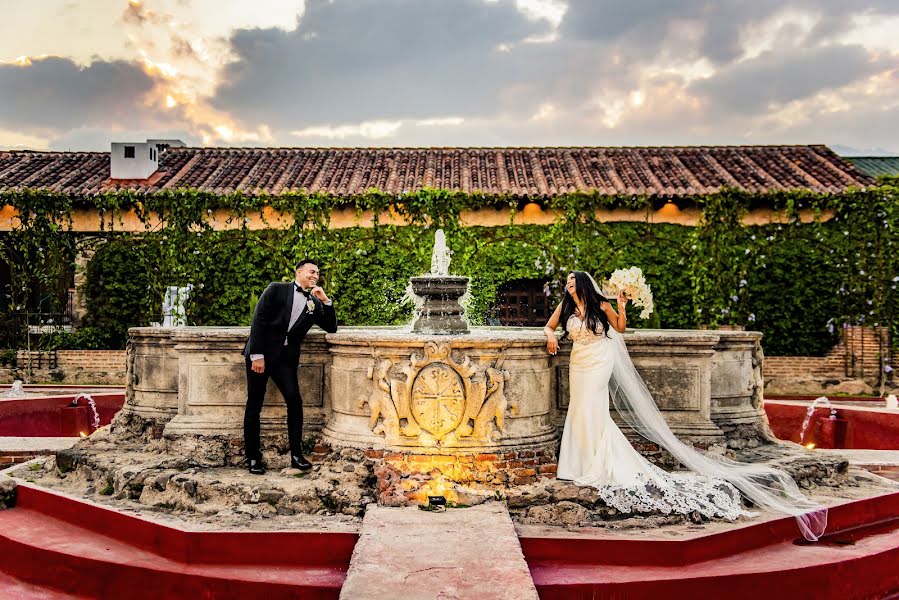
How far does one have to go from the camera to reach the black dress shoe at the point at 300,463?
6457mm

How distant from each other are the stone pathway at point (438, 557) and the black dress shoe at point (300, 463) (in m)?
1.05

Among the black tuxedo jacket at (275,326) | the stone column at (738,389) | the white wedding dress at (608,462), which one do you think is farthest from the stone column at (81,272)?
the stone column at (738,389)

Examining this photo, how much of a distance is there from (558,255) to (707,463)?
10.3 metres

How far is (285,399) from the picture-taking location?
6547mm

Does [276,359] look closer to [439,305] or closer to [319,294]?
[319,294]

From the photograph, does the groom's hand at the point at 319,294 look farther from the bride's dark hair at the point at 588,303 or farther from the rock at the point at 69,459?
the rock at the point at 69,459

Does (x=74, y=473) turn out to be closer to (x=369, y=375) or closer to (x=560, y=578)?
(x=369, y=375)

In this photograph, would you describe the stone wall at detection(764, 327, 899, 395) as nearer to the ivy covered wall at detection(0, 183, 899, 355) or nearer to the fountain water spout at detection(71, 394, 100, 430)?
the ivy covered wall at detection(0, 183, 899, 355)

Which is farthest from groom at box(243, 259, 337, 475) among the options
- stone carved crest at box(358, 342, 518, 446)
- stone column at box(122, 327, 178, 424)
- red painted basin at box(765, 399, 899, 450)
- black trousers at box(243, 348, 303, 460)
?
red painted basin at box(765, 399, 899, 450)

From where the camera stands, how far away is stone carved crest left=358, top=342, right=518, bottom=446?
5.97 meters

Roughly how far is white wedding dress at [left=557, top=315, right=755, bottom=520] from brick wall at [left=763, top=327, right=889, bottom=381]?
421 inches

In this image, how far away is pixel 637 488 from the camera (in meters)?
5.80

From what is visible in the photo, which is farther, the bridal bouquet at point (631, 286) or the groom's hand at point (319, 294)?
the bridal bouquet at point (631, 286)

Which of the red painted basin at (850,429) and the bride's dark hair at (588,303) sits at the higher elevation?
the bride's dark hair at (588,303)
